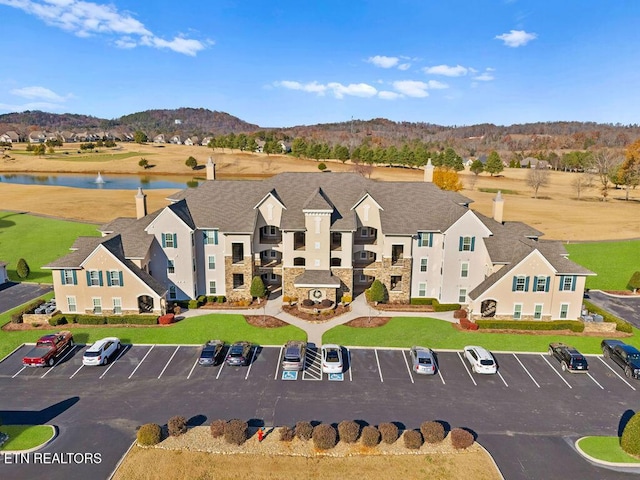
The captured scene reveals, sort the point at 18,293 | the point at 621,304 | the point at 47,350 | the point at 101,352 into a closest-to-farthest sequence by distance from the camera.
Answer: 1. the point at 101,352
2. the point at 47,350
3. the point at 621,304
4. the point at 18,293

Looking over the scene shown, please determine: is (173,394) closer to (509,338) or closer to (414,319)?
(414,319)

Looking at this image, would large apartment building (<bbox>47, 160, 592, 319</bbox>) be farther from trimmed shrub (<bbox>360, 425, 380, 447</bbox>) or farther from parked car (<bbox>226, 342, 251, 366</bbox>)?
trimmed shrub (<bbox>360, 425, 380, 447</bbox>)

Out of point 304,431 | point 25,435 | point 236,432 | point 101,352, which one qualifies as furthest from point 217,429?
point 101,352

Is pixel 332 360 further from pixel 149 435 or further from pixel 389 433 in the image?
pixel 149 435

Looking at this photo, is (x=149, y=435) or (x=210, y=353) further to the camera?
(x=210, y=353)

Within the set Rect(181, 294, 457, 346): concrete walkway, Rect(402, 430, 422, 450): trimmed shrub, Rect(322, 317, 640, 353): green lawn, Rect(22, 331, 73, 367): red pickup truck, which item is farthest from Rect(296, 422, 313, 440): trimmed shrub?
Rect(22, 331, 73, 367): red pickup truck

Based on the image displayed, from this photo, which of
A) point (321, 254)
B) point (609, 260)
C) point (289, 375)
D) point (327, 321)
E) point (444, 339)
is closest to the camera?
point (289, 375)
